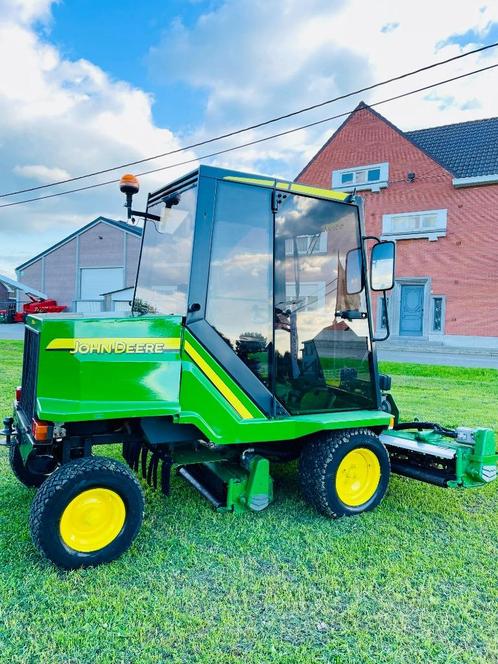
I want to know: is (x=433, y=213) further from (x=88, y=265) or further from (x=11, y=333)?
(x=88, y=265)

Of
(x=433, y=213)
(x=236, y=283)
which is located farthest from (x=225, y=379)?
(x=433, y=213)

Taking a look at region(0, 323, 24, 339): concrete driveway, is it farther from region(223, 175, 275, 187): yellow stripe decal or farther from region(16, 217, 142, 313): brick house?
region(223, 175, 275, 187): yellow stripe decal

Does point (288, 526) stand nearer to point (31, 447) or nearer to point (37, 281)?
point (31, 447)

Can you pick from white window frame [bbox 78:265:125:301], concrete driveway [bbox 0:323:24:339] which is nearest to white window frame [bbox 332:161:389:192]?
concrete driveway [bbox 0:323:24:339]

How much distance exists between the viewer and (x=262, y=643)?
2.33 meters

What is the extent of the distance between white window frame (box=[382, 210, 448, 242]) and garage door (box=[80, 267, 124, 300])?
18.1 meters

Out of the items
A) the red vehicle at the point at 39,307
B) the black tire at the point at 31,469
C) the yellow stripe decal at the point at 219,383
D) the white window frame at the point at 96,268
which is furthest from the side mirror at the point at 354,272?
the white window frame at the point at 96,268

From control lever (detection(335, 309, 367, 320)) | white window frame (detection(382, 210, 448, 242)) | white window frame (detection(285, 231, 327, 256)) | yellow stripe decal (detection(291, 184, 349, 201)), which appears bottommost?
control lever (detection(335, 309, 367, 320))

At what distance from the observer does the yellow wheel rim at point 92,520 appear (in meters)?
2.89

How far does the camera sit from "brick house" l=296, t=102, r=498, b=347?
61.4 feet

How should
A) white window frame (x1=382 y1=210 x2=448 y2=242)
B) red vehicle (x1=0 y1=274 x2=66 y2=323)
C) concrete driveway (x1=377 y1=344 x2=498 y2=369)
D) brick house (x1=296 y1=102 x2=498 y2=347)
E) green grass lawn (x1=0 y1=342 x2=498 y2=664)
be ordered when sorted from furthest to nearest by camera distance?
red vehicle (x1=0 y1=274 x2=66 y2=323) → white window frame (x1=382 y1=210 x2=448 y2=242) → brick house (x1=296 y1=102 x2=498 y2=347) → concrete driveway (x1=377 y1=344 x2=498 y2=369) → green grass lawn (x1=0 y1=342 x2=498 y2=664)

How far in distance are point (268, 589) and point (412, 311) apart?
18.8 metres

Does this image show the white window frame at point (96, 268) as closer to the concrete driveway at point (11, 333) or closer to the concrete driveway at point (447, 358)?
the concrete driveway at point (11, 333)

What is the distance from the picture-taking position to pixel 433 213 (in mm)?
19547
